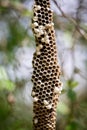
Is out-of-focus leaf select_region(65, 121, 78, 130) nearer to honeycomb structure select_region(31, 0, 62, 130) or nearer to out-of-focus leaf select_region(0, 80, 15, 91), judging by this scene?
out-of-focus leaf select_region(0, 80, 15, 91)

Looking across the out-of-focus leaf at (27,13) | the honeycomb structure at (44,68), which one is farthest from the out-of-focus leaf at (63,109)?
the honeycomb structure at (44,68)

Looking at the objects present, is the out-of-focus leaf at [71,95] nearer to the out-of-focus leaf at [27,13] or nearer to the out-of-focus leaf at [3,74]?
the out-of-focus leaf at [3,74]

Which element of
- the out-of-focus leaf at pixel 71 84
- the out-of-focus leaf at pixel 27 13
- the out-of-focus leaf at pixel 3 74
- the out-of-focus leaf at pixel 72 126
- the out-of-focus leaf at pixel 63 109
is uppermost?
the out-of-focus leaf at pixel 27 13

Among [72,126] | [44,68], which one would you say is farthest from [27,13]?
[44,68]

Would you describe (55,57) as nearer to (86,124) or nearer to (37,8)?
(37,8)

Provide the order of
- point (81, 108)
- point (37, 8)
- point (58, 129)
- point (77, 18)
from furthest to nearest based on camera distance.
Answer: point (58, 129) < point (81, 108) < point (77, 18) < point (37, 8)

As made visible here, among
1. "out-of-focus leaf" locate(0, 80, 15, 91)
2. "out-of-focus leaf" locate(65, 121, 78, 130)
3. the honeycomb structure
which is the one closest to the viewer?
the honeycomb structure

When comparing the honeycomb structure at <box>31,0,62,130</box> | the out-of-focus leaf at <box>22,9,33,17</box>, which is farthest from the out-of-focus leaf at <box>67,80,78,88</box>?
the honeycomb structure at <box>31,0,62,130</box>

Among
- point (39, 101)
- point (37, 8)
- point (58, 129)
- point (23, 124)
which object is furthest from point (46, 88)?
point (58, 129)
